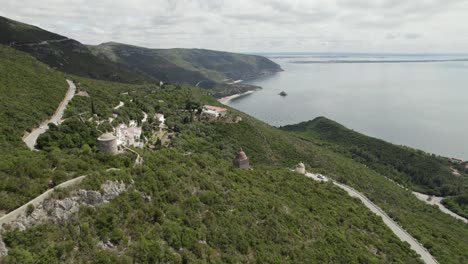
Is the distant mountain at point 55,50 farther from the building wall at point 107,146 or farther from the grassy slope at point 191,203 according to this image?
the building wall at point 107,146

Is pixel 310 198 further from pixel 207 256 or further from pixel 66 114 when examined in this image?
Answer: pixel 66 114

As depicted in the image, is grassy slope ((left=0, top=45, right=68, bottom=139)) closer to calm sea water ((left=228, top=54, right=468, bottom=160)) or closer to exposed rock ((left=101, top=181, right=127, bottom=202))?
exposed rock ((left=101, top=181, right=127, bottom=202))

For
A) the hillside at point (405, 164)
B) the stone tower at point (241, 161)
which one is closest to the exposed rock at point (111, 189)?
the stone tower at point (241, 161)

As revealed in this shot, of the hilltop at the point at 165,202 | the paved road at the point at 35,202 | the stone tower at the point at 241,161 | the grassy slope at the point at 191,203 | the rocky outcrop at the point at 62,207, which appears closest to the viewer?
the paved road at the point at 35,202

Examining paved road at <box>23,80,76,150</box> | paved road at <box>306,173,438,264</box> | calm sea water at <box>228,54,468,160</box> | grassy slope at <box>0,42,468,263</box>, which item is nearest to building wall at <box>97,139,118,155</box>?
grassy slope at <box>0,42,468,263</box>

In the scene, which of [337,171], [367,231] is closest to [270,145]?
[337,171]
